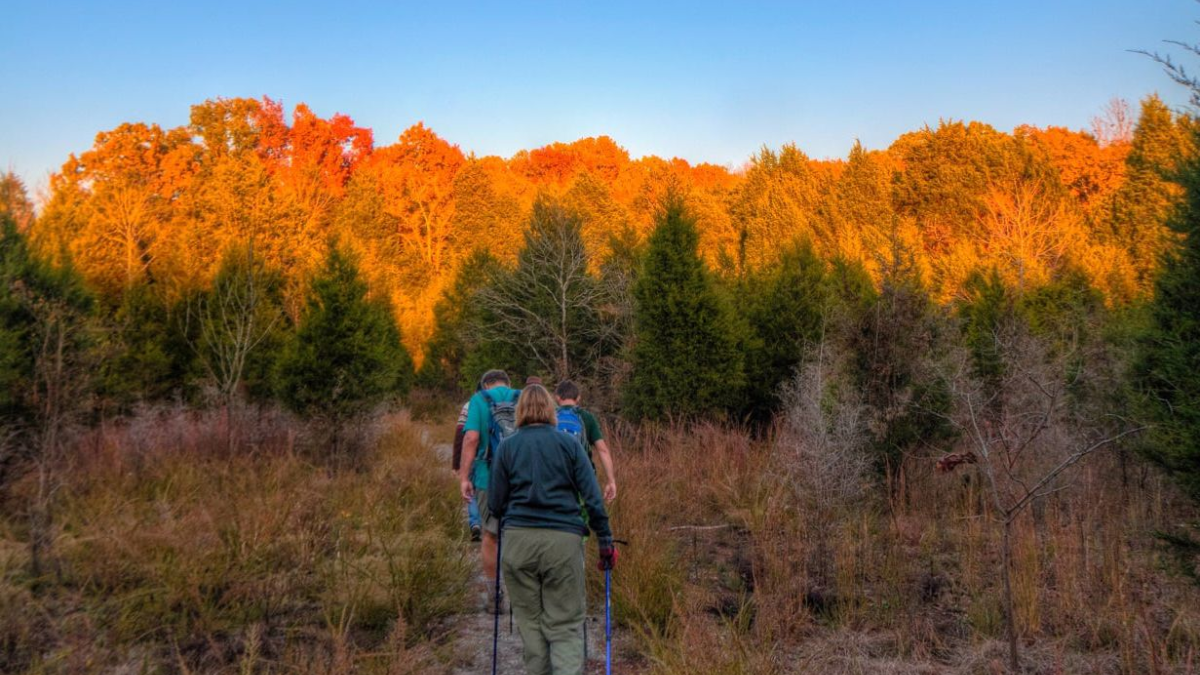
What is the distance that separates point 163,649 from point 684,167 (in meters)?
43.4

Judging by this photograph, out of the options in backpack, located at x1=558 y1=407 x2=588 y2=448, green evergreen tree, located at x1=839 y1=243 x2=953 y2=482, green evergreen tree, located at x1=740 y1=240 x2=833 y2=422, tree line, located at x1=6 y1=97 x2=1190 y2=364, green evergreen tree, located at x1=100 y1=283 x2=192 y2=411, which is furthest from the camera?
tree line, located at x1=6 y1=97 x2=1190 y2=364

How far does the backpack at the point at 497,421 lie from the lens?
554cm

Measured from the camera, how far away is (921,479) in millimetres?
7953

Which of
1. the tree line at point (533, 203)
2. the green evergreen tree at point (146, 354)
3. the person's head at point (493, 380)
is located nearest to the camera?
the person's head at point (493, 380)

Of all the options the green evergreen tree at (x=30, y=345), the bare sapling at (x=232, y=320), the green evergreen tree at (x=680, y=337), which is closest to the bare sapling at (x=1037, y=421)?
the green evergreen tree at (x=680, y=337)

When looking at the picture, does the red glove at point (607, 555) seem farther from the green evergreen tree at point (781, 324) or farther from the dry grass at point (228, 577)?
the green evergreen tree at point (781, 324)

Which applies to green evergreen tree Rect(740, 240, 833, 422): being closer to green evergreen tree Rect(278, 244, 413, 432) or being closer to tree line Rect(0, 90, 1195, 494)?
tree line Rect(0, 90, 1195, 494)

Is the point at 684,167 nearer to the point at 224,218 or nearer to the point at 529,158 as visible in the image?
the point at 529,158

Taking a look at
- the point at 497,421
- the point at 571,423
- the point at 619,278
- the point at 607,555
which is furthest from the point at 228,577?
the point at 619,278

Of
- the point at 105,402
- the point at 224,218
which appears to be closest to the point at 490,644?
the point at 105,402

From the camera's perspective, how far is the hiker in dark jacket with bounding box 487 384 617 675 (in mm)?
3736

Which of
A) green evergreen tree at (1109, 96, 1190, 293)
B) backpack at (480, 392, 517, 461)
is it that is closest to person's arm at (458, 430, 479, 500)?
backpack at (480, 392, 517, 461)

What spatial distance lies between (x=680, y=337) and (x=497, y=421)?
7.69 m

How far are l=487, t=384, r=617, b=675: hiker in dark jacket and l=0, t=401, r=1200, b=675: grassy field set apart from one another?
634 millimetres
